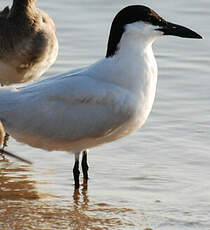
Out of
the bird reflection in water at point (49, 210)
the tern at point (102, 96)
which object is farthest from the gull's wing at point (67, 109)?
the bird reflection in water at point (49, 210)

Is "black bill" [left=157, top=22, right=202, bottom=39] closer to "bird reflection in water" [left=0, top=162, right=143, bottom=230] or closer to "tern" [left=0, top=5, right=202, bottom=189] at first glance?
"tern" [left=0, top=5, right=202, bottom=189]

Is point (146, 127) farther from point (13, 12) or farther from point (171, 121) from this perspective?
point (13, 12)

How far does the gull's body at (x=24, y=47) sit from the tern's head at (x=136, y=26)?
7.20ft

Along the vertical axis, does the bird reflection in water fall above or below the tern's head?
below

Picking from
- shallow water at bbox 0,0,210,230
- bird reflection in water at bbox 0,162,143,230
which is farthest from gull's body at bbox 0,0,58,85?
bird reflection in water at bbox 0,162,143,230

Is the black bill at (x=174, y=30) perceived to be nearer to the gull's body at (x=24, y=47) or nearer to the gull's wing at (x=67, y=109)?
the gull's wing at (x=67, y=109)

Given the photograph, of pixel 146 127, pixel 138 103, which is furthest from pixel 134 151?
pixel 138 103

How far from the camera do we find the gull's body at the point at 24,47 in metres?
9.22

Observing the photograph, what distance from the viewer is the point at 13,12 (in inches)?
375

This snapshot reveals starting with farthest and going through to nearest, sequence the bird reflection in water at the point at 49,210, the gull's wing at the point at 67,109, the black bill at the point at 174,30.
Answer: the black bill at the point at 174,30 < the gull's wing at the point at 67,109 < the bird reflection in water at the point at 49,210

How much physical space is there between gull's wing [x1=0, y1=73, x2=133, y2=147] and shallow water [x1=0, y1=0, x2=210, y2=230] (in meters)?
0.56

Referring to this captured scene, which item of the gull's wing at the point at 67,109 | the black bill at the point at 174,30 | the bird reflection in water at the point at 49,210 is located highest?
the black bill at the point at 174,30

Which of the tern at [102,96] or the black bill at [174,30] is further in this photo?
the black bill at [174,30]

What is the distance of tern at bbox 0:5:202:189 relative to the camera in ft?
23.1
